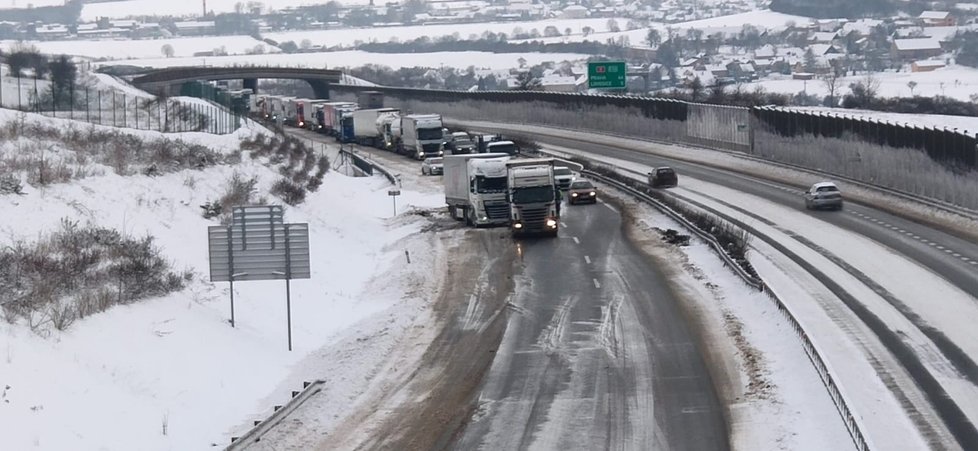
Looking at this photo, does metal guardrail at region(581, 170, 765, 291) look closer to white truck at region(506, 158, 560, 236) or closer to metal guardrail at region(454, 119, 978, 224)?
white truck at region(506, 158, 560, 236)

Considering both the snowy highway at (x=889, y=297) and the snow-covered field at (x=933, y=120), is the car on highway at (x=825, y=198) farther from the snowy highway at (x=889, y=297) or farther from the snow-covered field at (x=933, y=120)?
the snow-covered field at (x=933, y=120)

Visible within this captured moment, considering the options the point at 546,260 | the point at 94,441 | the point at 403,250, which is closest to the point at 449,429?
the point at 94,441

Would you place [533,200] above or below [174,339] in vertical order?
above

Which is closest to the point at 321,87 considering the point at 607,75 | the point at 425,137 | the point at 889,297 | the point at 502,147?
the point at 607,75

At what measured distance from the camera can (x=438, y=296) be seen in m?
41.8

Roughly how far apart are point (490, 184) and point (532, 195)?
3752 mm

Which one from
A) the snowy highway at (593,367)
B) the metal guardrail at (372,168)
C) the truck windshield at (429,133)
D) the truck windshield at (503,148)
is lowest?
the snowy highway at (593,367)

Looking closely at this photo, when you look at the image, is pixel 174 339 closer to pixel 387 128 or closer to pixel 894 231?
pixel 894 231

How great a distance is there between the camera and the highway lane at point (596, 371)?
80.9 feet

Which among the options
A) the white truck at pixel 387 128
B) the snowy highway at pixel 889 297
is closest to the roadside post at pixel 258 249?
the snowy highway at pixel 889 297

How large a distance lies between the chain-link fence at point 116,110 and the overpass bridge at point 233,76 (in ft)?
229

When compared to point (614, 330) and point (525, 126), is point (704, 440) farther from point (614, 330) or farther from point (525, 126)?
point (525, 126)

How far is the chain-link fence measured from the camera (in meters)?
71.8

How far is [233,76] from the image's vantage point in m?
179
